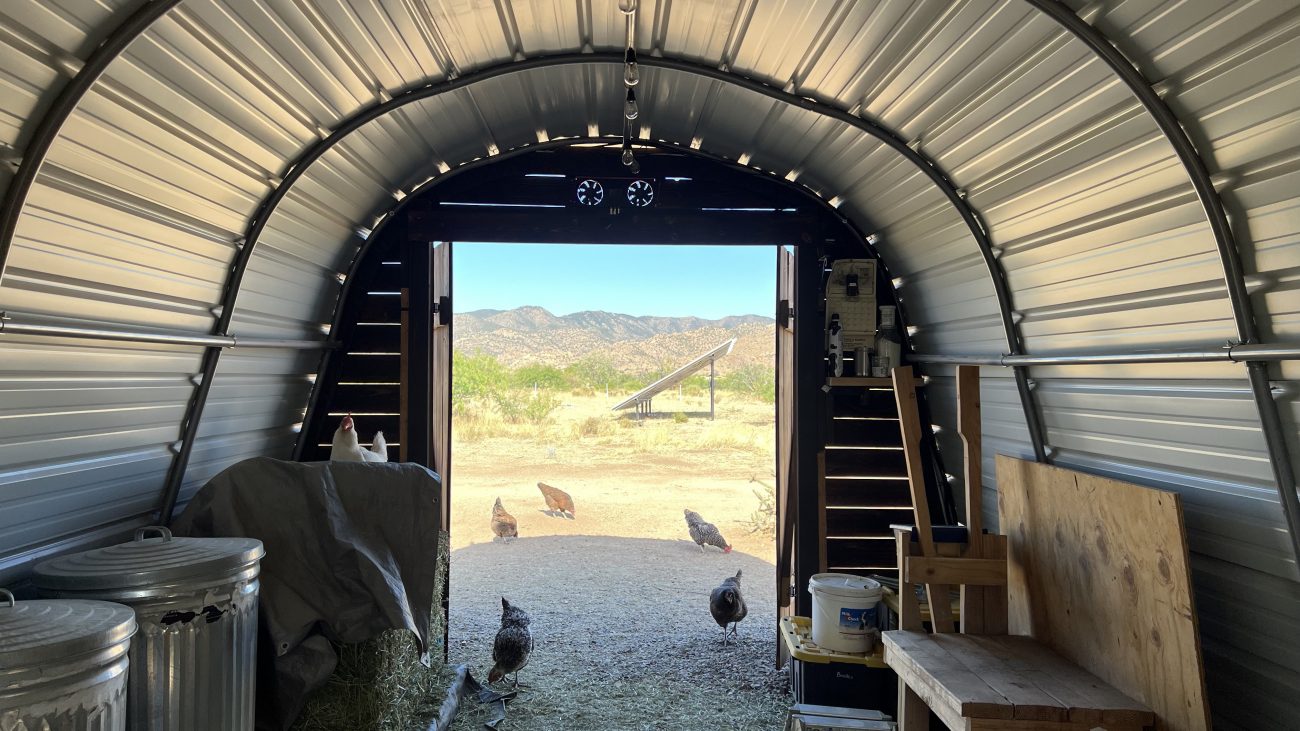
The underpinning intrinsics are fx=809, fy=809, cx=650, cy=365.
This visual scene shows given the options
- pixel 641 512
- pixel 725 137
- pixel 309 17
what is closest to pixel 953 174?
pixel 725 137

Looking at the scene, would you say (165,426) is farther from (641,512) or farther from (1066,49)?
(641,512)

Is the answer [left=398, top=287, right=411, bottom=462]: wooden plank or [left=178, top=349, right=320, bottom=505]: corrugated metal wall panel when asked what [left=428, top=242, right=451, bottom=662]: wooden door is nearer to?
[left=398, top=287, right=411, bottom=462]: wooden plank

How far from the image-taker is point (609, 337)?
82.2ft

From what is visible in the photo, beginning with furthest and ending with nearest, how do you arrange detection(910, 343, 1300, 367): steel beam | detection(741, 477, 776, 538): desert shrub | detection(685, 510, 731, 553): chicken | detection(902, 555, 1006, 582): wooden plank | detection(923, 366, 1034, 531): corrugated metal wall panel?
detection(741, 477, 776, 538): desert shrub → detection(685, 510, 731, 553): chicken → detection(923, 366, 1034, 531): corrugated metal wall panel → detection(902, 555, 1006, 582): wooden plank → detection(910, 343, 1300, 367): steel beam

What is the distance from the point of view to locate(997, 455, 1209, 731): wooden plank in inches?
106

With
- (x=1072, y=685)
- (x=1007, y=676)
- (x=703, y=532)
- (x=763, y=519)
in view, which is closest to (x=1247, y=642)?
(x=1072, y=685)

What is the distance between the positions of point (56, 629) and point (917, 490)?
3463mm

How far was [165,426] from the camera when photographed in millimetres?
3500

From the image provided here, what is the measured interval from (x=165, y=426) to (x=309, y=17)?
1.85 metres

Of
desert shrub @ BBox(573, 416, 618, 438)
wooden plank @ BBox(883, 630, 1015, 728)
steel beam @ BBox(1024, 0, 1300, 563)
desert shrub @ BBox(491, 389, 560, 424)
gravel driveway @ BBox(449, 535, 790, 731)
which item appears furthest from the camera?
desert shrub @ BBox(491, 389, 560, 424)

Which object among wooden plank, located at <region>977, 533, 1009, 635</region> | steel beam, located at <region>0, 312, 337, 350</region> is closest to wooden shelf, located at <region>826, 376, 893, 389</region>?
wooden plank, located at <region>977, 533, 1009, 635</region>

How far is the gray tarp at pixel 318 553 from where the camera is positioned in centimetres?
327

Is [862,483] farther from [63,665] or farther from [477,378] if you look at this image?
[477,378]

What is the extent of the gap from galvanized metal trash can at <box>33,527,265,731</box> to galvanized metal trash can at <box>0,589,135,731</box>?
0.30 m
